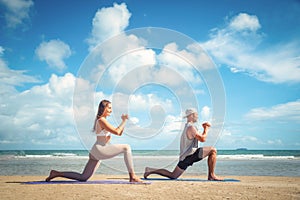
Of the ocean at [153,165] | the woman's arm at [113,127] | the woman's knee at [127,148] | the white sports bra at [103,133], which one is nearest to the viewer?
the woman's arm at [113,127]

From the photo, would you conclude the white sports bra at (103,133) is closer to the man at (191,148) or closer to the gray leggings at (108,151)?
the gray leggings at (108,151)

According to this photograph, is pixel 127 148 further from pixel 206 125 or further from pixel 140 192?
pixel 206 125

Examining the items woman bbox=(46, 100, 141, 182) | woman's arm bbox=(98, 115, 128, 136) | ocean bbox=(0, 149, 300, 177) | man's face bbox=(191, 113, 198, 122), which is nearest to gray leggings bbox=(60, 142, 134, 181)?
woman bbox=(46, 100, 141, 182)

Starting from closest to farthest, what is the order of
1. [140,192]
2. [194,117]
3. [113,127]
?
1. [140,192]
2. [113,127]
3. [194,117]

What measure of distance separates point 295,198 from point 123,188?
3.39m

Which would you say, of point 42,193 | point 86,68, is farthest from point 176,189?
point 86,68

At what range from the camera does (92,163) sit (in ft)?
22.1

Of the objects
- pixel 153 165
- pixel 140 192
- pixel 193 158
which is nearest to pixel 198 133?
pixel 193 158

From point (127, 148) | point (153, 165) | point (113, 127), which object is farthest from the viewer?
point (153, 165)

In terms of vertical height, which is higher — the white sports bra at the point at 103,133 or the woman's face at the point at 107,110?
the woman's face at the point at 107,110

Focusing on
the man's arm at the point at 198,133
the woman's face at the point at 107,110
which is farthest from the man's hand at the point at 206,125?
the woman's face at the point at 107,110

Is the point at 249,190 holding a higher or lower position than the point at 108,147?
lower

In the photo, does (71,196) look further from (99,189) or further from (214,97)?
(214,97)

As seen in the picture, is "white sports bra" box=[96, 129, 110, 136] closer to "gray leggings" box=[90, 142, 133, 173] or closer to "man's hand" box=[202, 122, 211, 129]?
"gray leggings" box=[90, 142, 133, 173]
